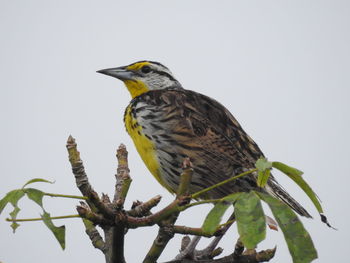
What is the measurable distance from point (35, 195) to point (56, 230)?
118 mm

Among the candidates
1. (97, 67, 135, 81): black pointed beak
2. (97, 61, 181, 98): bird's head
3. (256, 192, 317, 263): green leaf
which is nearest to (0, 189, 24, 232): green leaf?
(256, 192, 317, 263): green leaf

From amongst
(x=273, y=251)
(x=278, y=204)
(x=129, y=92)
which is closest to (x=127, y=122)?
(x=129, y=92)

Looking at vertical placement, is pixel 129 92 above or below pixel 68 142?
above

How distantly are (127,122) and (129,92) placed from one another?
21.7 inches

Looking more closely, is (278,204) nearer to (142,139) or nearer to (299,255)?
(299,255)

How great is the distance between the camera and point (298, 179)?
4.89 ft

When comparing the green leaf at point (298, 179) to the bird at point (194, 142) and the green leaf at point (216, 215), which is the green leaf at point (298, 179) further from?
the bird at point (194, 142)

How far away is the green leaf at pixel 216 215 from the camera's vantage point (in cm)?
136

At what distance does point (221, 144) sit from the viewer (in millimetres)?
3234

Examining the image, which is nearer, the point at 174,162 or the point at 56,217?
the point at 56,217

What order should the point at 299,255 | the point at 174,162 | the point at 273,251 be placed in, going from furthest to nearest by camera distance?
the point at 174,162, the point at 273,251, the point at 299,255

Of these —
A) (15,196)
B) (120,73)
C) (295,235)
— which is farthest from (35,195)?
(120,73)

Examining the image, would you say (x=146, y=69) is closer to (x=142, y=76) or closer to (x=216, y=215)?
(x=142, y=76)

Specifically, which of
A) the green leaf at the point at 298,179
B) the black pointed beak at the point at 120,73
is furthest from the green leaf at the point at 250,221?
the black pointed beak at the point at 120,73
